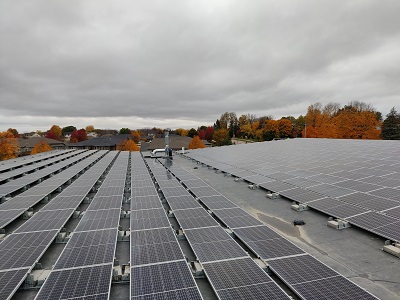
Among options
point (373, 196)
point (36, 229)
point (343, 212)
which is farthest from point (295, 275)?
point (36, 229)

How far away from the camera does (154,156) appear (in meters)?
41.7

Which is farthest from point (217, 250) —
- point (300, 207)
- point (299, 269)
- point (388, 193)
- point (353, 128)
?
point (353, 128)

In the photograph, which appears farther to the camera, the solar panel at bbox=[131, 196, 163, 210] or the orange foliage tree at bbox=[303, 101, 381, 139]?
the orange foliage tree at bbox=[303, 101, 381, 139]

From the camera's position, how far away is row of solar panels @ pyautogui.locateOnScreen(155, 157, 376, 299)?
6.46 m

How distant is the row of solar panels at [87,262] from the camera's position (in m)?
6.61

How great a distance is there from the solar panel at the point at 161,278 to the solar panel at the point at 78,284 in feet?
2.60

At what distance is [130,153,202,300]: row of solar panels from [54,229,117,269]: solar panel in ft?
2.79

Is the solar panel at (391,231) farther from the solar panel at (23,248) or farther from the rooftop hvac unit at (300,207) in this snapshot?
the solar panel at (23,248)

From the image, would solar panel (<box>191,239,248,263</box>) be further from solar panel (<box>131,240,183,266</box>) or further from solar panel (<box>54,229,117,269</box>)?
solar panel (<box>54,229,117,269</box>)

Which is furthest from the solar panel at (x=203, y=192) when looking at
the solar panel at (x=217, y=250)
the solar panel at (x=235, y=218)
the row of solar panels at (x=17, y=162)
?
the row of solar panels at (x=17, y=162)

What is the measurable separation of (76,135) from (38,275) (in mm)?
188731

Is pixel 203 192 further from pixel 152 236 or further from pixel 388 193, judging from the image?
pixel 388 193

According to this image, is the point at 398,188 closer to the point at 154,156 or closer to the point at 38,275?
the point at 38,275

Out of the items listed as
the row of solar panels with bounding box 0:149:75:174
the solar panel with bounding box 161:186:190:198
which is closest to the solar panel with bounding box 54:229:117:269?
the solar panel with bounding box 161:186:190:198
